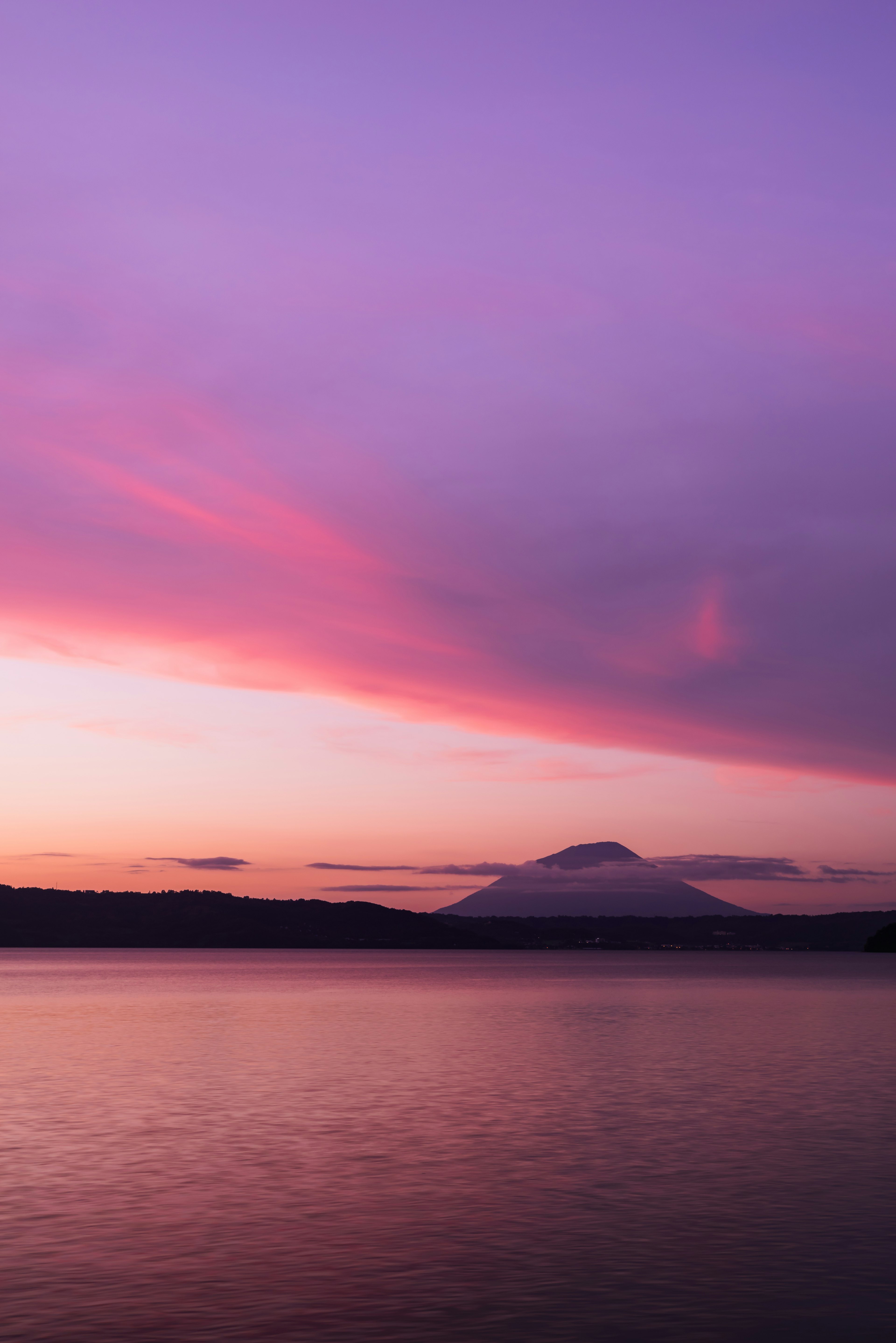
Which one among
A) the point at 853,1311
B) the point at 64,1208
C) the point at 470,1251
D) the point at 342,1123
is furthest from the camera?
the point at 342,1123

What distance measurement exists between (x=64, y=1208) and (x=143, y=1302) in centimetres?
931

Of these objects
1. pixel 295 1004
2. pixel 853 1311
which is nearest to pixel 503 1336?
pixel 853 1311

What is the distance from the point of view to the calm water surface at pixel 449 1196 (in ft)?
70.8

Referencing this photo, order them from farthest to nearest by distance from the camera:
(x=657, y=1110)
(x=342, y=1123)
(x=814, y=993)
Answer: (x=814, y=993)
(x=657, y=1110)
(x=342, y=1123)

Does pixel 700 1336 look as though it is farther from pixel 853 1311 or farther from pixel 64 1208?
pixel 64 1208

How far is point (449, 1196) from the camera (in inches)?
1276

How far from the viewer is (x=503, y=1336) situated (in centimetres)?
2008

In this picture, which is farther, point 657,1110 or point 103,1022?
point 103,1022

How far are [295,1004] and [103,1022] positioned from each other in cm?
3402

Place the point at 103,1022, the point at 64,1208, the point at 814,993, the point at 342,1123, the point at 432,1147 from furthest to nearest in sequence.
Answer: the point at 814,993 → the point at 103,1022 → the point at 342,1123 → the point at 432,1147 → the point at 64,1208

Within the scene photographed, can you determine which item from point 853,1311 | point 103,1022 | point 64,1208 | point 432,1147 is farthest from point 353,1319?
Answer: point 103,1022

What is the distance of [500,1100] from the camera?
173 ft

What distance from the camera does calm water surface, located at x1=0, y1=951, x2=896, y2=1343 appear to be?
21578 mm

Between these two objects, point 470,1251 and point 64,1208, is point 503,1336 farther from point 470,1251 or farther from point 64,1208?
point 64,1208
